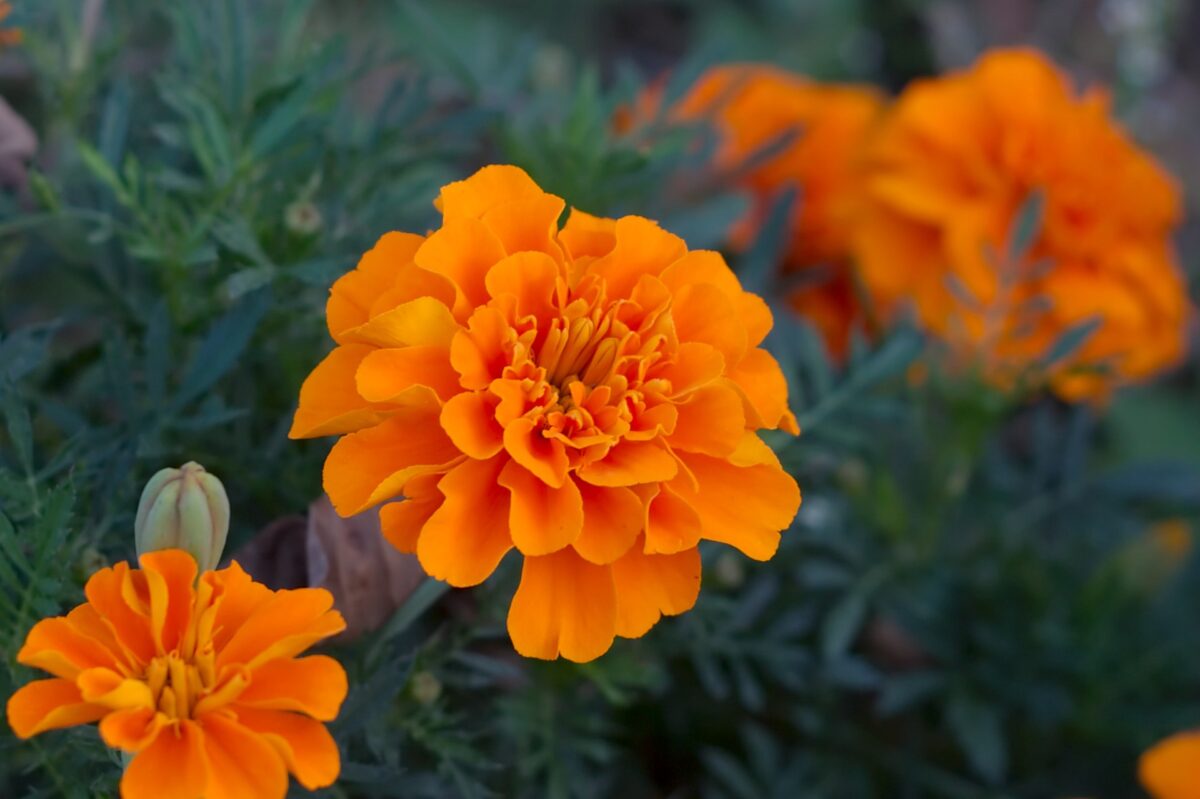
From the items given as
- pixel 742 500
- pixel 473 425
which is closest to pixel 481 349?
pixel 473 425

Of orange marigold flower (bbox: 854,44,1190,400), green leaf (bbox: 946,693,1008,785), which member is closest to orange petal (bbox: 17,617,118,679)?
green leaf (bbox: 946,693,1008,785)

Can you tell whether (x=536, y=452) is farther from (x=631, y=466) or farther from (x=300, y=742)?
(x=300, y=742)

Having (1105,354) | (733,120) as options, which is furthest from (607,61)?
(1105,354)

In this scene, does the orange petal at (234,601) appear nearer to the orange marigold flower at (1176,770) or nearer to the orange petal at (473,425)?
the orange petal at (473,425)

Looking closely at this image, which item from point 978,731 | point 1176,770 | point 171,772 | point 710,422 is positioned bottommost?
point 978,731

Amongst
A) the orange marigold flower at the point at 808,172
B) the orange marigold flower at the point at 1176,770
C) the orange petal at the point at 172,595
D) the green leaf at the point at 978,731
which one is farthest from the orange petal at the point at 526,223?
the orange marigold flower at the point at 808,172

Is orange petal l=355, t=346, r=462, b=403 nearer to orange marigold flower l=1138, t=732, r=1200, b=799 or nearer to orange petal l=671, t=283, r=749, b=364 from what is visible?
orange petal l=671, t=283, r=749, b=364

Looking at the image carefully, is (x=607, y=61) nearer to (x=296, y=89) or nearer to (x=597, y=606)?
(x=296, y=89)
